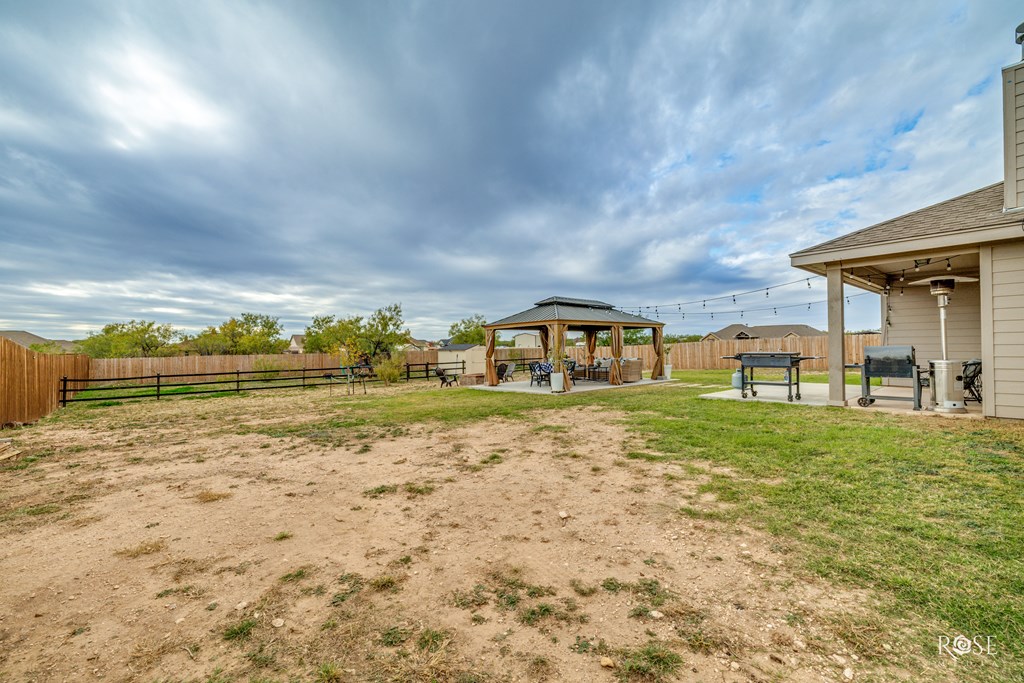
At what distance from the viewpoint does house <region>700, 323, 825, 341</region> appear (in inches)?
1671

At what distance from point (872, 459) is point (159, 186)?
17.8 meters

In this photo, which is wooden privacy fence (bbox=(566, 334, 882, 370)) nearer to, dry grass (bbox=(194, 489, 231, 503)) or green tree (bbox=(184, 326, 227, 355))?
dry grass (bbox=(194, 489, 231, 503))

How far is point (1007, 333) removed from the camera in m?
6.00

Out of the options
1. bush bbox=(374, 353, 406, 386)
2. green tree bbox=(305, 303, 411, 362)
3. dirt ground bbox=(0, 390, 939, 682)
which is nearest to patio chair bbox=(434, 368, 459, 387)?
bush bbox=(374, 353, 406, 386)

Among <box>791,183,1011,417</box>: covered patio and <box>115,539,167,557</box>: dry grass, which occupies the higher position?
<box>791,183,1011,417</box>: covered patio

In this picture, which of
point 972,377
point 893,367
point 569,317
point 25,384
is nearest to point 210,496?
point 25,384

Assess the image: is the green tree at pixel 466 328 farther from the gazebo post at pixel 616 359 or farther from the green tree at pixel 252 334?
the gazebo post at pixel 616 359

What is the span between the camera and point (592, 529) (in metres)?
2.93

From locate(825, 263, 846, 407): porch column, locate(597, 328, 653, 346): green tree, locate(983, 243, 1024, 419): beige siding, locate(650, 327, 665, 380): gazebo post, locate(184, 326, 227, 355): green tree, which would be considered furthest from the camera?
locate(597, 328, 653, 346): green tree

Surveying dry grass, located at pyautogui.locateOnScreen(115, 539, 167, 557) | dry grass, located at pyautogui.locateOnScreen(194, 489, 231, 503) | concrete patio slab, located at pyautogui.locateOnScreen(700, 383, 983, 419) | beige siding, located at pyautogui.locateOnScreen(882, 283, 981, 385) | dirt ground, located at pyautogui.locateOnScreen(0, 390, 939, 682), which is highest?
beige siding, located at pyautogui.locateOnScreen(882, 283, 981, 385)

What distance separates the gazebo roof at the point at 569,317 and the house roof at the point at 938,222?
6322 millimetres

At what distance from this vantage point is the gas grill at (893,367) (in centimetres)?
708

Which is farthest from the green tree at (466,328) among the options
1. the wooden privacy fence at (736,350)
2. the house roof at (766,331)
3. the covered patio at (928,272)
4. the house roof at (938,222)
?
the house roof at (938,222)
